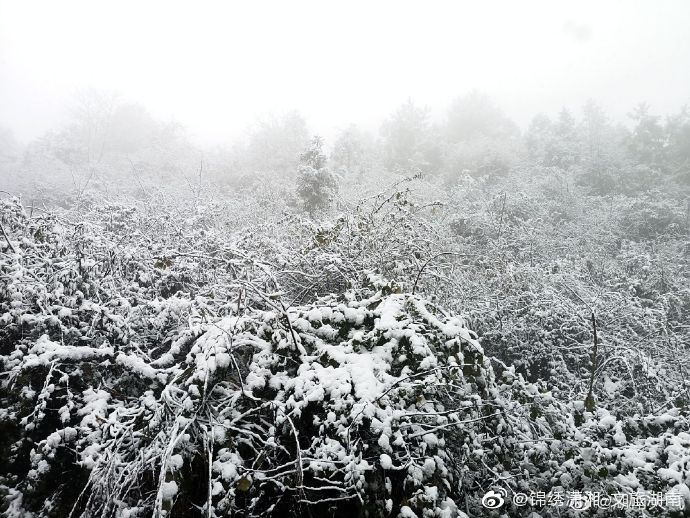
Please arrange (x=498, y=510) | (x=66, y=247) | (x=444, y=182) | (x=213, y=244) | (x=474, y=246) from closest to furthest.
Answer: (x=498, y=510), (x=66, y=247), (x=213, y=244), (x=474, y=246), (x=444, y=182)

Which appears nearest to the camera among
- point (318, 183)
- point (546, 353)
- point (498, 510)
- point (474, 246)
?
point (498, 510)

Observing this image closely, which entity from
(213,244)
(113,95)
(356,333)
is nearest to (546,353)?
(356,333)

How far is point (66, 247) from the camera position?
4.54 metres

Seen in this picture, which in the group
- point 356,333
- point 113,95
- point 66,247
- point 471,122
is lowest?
point 356,333

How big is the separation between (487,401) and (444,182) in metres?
17.5

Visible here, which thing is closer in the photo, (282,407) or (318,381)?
(282,407)

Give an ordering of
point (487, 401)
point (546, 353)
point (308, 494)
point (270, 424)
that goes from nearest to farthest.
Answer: point (308, 494), point (270, 424), point (487, 401), point (546, 353)

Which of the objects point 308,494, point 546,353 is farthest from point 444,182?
point 308,494

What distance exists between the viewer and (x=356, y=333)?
9.52 ft

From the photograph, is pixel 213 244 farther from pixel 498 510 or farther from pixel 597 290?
pixel 597 290

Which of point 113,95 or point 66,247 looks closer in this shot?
point 66,247

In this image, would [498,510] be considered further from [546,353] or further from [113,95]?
[113,95]

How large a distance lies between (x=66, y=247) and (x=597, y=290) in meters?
8.77

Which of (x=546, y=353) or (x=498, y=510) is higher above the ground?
(x=498, y=510)
